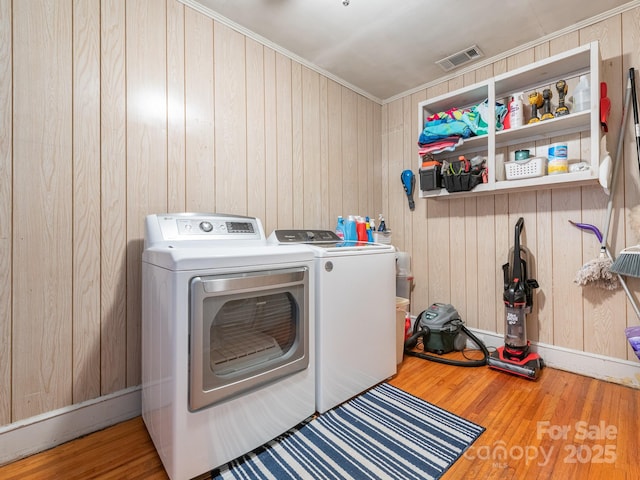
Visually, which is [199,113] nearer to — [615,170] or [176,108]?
[176,108]

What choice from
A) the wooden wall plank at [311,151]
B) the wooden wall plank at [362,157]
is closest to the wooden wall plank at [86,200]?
the wooden wall plank at [311,151]

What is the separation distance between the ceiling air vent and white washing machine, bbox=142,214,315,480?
6.96ft

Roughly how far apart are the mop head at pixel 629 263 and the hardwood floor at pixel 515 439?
0.75 meters

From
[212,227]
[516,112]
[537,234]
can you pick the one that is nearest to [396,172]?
[516,112]

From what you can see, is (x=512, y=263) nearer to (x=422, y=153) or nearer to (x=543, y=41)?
Result: (x=422, y=153)

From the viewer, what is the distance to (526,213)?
2.32 metres

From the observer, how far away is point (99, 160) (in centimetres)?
154

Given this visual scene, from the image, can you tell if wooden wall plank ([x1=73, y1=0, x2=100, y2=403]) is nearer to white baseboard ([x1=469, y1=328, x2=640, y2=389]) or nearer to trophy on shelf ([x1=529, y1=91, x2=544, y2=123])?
trophy on shelf ([x1=529, y1=91, x2=544, y2=123])

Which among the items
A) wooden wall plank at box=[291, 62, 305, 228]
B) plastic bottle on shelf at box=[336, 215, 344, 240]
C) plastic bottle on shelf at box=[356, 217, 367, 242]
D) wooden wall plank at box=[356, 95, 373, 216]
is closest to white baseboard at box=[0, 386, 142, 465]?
wooden wall plank at box=[291, 62, 305, 228]

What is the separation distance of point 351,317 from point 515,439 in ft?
3.12

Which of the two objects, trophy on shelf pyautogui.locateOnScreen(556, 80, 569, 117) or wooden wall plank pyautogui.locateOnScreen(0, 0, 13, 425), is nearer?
wooden wall plank pyautogui.locateOnScreen(0, 0, 13, 425)

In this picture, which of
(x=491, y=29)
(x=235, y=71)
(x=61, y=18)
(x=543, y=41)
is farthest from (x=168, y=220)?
(x=543, y=41)

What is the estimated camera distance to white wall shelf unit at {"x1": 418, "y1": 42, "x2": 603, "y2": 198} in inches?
72.0

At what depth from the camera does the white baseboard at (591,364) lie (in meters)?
1.90
